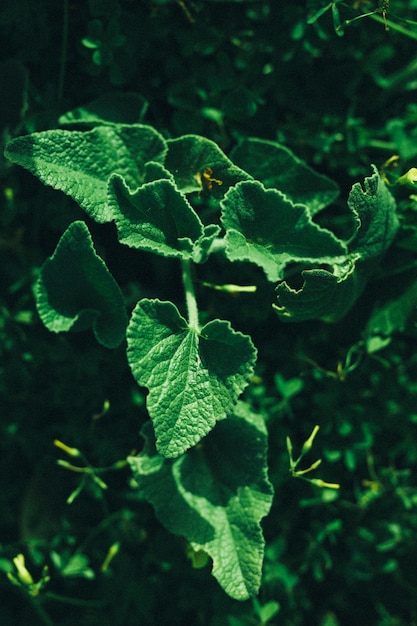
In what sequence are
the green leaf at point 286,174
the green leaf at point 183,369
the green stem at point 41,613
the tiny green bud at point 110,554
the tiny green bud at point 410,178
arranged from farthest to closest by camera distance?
the green stem at point 41,613 → the tiny green bud at point 110,554 → the green leaf at point 286,174 → the tiny green bud at point 410,178 → the green leaf at point 183,369

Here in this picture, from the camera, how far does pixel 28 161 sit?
120 cm

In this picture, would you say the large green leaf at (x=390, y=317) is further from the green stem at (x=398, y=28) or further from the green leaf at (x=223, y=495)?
the green stem at (x=398, y=28)

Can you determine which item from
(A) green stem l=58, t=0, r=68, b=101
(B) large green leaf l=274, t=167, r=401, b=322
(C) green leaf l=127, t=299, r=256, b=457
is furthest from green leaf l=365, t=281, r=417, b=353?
(A) green stem l=58, t=0, r=68, b=101

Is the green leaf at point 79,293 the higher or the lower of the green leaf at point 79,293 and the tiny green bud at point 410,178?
the lower

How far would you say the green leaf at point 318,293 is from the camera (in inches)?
46.6

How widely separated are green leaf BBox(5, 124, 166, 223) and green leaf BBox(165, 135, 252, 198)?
4cm

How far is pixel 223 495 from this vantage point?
4.41 ft

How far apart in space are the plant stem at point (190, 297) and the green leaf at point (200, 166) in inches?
6.5

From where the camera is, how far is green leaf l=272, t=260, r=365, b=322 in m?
1.18

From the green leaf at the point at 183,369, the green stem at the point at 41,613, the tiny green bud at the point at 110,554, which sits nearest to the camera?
the green leaf at the point at 183,369

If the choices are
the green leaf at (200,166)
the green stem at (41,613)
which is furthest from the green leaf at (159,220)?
the green stem at (41,613)

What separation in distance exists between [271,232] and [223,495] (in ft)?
1.89

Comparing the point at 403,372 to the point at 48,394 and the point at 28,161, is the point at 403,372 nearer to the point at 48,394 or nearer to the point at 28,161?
the point at 48,394

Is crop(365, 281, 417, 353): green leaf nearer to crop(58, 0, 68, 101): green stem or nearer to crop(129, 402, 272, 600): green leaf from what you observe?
crop(129, 402, 272, 600): green leaf
